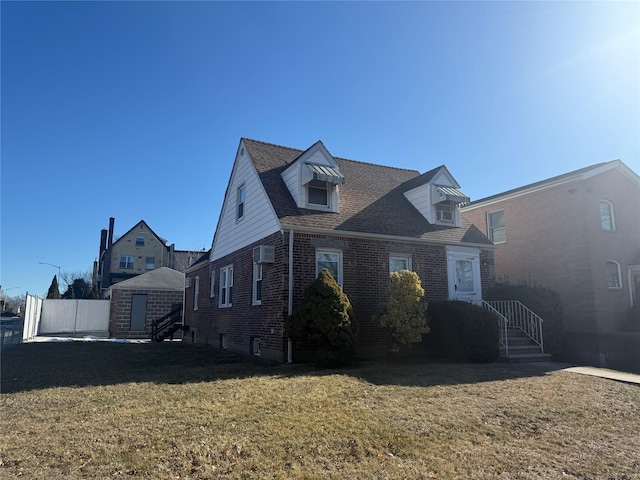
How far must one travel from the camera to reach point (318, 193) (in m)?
13.9

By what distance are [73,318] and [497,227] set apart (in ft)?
84.5

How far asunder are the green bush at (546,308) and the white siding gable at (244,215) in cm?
822

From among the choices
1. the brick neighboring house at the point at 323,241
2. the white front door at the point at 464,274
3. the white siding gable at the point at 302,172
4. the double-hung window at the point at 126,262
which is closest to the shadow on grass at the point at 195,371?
the brick neighboring house at the point at 323,241

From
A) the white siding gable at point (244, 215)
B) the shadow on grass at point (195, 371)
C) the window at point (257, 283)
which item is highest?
the white siding gable at point (244, 215)

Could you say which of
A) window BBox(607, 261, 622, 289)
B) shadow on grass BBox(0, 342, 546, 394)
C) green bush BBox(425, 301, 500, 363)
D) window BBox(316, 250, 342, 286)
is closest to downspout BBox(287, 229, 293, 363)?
shadow on grass BBox(0, 342, 546, 394)

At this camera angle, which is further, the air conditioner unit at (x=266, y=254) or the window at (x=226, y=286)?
the window at (x=226, y=286)

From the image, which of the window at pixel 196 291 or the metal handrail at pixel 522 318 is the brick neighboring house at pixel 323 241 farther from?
the window at pixel 196 291

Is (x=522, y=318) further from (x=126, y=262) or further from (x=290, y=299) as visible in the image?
(x=126, y=262)

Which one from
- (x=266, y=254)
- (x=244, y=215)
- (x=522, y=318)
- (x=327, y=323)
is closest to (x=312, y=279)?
(x=266, y=254)

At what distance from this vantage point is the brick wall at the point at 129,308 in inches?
1024

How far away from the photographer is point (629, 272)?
1722 centimetres

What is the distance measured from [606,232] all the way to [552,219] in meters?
1.93

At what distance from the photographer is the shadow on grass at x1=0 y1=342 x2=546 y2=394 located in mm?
9016

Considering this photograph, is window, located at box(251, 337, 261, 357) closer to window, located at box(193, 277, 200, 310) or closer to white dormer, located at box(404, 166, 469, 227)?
white dormer, located at box(404, 166, 469, 227)
